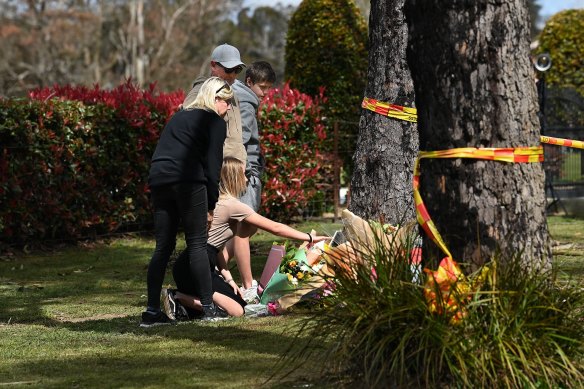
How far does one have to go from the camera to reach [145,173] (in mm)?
14398

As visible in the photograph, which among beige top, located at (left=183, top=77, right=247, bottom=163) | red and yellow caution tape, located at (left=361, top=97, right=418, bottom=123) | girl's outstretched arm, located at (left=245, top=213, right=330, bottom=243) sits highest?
red and yellow caution tape, located at (left=361, top=97, right=418, bottom=123)

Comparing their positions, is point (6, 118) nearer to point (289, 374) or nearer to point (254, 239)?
point (254, 239)

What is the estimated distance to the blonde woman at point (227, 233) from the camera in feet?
25.7

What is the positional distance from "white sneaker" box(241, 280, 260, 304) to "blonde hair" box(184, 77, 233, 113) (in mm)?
1770

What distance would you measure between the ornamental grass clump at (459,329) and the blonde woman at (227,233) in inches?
107

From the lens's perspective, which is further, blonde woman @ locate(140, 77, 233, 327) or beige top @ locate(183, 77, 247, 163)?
beige top @ locate(183, 77, 247, 163)

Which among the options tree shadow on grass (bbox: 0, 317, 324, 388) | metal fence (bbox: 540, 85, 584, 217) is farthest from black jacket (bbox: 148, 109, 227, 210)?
metal fence (bbox: 540, 85, 584, 217)

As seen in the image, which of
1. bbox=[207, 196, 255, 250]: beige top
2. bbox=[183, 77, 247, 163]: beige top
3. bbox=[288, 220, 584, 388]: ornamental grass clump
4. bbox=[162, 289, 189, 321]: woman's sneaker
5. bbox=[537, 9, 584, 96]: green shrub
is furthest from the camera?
bbox=[537, 9, 584, 96]: green shrub

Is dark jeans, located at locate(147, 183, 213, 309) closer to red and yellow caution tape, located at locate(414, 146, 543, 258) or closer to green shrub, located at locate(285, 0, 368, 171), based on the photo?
red and yellow caution tape, located at locate(414, 146, 543, 258)

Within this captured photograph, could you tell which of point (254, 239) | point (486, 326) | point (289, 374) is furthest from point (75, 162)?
point (486, 326)

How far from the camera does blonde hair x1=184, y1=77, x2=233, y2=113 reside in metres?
7.46

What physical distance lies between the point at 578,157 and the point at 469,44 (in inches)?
633

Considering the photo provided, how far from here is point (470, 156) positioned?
17.4 ft

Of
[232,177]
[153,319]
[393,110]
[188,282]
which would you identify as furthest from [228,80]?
[153,319]
